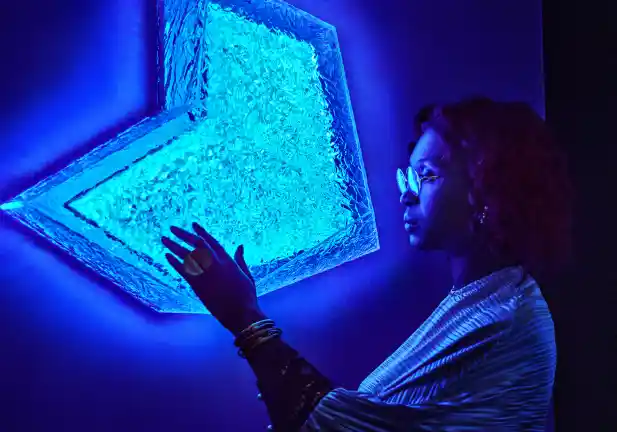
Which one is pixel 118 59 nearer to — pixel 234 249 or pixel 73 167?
pixel 73 167

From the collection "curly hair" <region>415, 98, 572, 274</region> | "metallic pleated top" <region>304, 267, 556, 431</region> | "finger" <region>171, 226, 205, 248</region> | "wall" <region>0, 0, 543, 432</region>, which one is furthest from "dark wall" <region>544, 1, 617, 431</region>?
"finger" <region>171, 226, 205, 248</region>

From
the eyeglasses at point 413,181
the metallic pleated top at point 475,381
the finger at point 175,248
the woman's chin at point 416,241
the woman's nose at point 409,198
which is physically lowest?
the metallic pleated top at point 475,381

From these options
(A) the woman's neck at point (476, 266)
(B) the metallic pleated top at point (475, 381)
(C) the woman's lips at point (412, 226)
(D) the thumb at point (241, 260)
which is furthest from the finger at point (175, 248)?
(A) the woman's neck at point (476, 266)

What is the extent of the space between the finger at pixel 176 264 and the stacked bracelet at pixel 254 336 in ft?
0.45

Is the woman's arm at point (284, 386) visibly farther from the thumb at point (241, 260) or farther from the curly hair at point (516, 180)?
the curly hair at point (516, 180)

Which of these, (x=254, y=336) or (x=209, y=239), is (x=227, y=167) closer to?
(x=209, y=239)

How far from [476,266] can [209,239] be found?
53cm

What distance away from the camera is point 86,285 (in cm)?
105

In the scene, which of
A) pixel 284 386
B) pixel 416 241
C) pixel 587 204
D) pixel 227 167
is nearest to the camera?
pixel 284 386

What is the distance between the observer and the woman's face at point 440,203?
3.77 ft

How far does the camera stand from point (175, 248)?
0.97 meters

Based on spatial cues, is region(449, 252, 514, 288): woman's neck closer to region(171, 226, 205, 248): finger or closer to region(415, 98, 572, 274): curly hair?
region(415, 98, 572, 274): curly hair

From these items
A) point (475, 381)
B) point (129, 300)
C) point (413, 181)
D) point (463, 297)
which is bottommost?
point (475, 381)

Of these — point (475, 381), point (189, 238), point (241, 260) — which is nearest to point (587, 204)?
point (475, 381)
